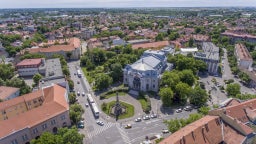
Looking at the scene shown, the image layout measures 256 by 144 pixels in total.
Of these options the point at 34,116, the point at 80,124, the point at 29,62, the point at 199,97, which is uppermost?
the point at 29,62

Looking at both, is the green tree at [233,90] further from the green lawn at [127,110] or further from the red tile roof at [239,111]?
the green lawn at [127,110]

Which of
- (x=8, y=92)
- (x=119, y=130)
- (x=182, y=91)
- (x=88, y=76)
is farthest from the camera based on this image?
(x=88, y=76)

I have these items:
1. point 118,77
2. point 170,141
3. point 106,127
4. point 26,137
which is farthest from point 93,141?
point 118,77

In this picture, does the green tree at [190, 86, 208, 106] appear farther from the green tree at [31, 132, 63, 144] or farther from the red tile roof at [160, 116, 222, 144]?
the green tree at [31, 132, 63, 144]

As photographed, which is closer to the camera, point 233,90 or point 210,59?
point 233,90

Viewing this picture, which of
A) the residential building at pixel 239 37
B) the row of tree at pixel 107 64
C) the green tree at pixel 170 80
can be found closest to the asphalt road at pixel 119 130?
the green tree at pixel 170 80

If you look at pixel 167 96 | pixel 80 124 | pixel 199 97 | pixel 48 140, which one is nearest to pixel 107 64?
pixel 167 96

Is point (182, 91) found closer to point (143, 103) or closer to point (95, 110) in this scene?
point (143, 103)

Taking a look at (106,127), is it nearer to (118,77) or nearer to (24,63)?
(118,77)
